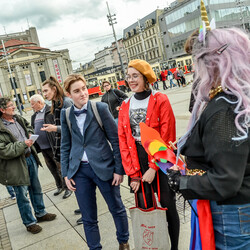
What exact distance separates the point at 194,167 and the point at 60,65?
63.9m

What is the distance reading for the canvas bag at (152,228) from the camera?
2082 mm

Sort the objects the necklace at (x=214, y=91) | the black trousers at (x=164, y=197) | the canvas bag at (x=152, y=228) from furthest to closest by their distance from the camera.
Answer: the black trousers at (x=164, y=197)
the canvas bag at (x=152, y=228)
the necklace at (x=214, y=91)

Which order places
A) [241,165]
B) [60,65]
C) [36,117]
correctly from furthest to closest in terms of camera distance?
[60,65] → [36,117] → [241,165]

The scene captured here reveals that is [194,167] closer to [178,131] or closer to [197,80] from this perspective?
[197,80]

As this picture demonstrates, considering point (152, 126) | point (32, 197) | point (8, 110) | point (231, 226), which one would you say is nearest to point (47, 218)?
point (32, 197)

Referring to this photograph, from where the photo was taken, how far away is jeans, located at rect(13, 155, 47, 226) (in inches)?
137

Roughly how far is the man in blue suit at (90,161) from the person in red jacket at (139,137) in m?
0.19

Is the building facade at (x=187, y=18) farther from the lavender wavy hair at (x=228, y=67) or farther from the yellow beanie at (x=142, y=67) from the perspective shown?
the lavender wavy hair at (x=228, y=67)

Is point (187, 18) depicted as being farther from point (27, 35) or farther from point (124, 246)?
point (27, 35)

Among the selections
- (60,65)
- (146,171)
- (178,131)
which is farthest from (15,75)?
(146,171)

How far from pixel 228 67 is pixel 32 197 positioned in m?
3.57

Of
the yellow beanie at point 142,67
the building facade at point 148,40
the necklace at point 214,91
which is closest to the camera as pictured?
the necklace at point 214,91

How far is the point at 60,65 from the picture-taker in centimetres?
6109

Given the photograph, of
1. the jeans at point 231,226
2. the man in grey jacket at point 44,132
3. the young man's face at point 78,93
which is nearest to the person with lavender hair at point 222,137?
the jeans at point 231,226
